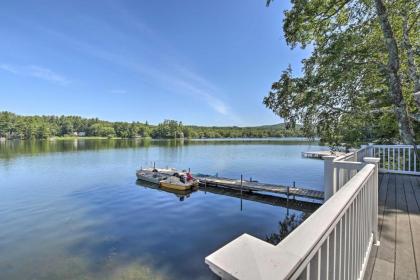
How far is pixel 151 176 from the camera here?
1995cm

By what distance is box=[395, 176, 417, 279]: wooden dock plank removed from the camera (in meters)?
2.17

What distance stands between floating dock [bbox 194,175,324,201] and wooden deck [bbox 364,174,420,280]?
8246 mm

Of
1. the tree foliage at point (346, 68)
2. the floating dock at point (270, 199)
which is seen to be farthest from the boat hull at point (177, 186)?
the tree foliage at point (346, 68)

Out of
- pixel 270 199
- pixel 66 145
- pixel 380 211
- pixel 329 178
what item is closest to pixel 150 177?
pixel 270 199

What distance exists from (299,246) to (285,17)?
673 centimetres

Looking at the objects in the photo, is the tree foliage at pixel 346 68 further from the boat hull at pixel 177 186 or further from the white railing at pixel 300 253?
the boat hull at pixel 177 186

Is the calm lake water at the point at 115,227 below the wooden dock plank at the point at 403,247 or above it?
below

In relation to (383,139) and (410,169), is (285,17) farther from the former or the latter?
(383,139)

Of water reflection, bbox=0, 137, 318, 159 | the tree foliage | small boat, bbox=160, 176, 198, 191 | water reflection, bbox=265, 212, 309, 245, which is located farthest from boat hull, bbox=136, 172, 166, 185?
water reflection, bbox=0, 137, 318, 159

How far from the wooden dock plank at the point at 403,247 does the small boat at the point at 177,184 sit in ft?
45.9

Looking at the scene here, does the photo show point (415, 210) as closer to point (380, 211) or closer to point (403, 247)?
point (380, 211)

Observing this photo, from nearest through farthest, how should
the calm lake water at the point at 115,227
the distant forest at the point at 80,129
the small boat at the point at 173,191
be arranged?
1. the calm lake water at the point at 115,227
2. the small boat at the point at 173,191
3. the distant forest at the point at 80,129

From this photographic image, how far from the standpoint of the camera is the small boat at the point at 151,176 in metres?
19.4

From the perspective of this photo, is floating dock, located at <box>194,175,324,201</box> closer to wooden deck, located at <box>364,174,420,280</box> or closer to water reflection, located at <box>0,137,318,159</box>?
wooden deck, located at <box>364,174,420,280</box>
